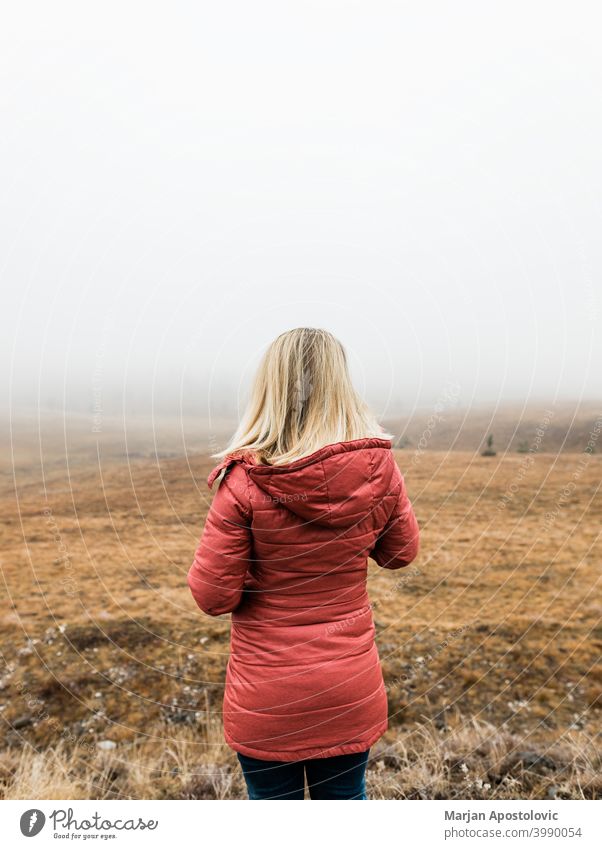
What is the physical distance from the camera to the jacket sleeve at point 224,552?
2.05 m

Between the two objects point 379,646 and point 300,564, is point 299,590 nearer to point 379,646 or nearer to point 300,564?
point 300,564

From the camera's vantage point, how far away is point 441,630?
214 inches

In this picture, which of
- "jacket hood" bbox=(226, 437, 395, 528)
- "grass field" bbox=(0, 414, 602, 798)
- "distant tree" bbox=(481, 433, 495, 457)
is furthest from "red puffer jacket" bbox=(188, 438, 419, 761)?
"distant tree" bbox=(481, 433, 495, 457)

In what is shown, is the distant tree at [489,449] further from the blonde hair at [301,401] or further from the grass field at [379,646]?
the blonde hair at [301,401]

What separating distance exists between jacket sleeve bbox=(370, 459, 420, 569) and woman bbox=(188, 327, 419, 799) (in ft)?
0.05

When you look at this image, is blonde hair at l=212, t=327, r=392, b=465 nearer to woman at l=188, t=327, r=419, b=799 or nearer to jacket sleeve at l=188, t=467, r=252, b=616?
woman at l=188, t=327, r=419, b=799

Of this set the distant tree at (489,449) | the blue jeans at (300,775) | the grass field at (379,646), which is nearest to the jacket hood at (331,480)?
the blue jeans at (300,775)

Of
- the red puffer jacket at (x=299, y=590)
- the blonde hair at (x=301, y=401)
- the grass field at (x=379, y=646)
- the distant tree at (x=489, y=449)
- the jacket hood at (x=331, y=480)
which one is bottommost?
the grass field at (x=379, y=646)

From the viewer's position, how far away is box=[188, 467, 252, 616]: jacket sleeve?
6.73ft

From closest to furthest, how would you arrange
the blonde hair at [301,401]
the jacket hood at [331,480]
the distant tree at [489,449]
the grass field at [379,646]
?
the jacket hood at [331,480], the blonde hair at [301,401], the grass field at [379,646], the distant tree at [489,449]

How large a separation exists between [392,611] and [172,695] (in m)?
2.52

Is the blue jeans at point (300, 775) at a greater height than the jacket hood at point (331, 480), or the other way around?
the jacket hood at point (331, 480)

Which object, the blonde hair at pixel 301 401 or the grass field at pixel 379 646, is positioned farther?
the grass field at pixel 379 646
